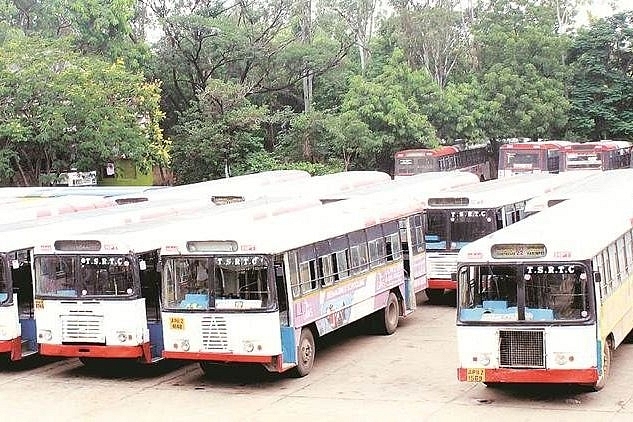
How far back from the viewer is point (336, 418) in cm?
1300

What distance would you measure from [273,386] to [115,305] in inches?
101

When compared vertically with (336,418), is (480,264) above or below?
above

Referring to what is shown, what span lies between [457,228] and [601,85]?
32898 mm

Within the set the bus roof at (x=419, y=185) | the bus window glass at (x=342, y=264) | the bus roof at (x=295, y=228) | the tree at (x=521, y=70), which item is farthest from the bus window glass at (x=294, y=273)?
the tree at (x=521, y=70)

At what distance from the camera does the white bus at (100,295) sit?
15336mm

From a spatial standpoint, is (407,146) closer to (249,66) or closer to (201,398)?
(249,66)

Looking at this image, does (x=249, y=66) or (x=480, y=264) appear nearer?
(x=480, y=264)

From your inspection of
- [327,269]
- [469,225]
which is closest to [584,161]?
[469,225]

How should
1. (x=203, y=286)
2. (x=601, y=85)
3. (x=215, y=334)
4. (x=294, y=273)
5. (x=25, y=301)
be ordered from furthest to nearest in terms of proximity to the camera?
(x=601, y=85)
(x=25, y=301)
(x=294, y=273)
(x=203, y=286)
(x=215, y=334)

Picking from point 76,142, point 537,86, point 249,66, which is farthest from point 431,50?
point 76,142

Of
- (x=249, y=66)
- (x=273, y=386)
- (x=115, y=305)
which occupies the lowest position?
(x=273, y=386)

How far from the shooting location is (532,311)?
12.9 m

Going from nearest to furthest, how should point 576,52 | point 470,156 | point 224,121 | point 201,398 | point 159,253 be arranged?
point 201,398
point 159,253
point 224,121
point 470,156
point 576,52

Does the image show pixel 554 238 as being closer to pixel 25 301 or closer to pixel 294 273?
pixel 294 273
